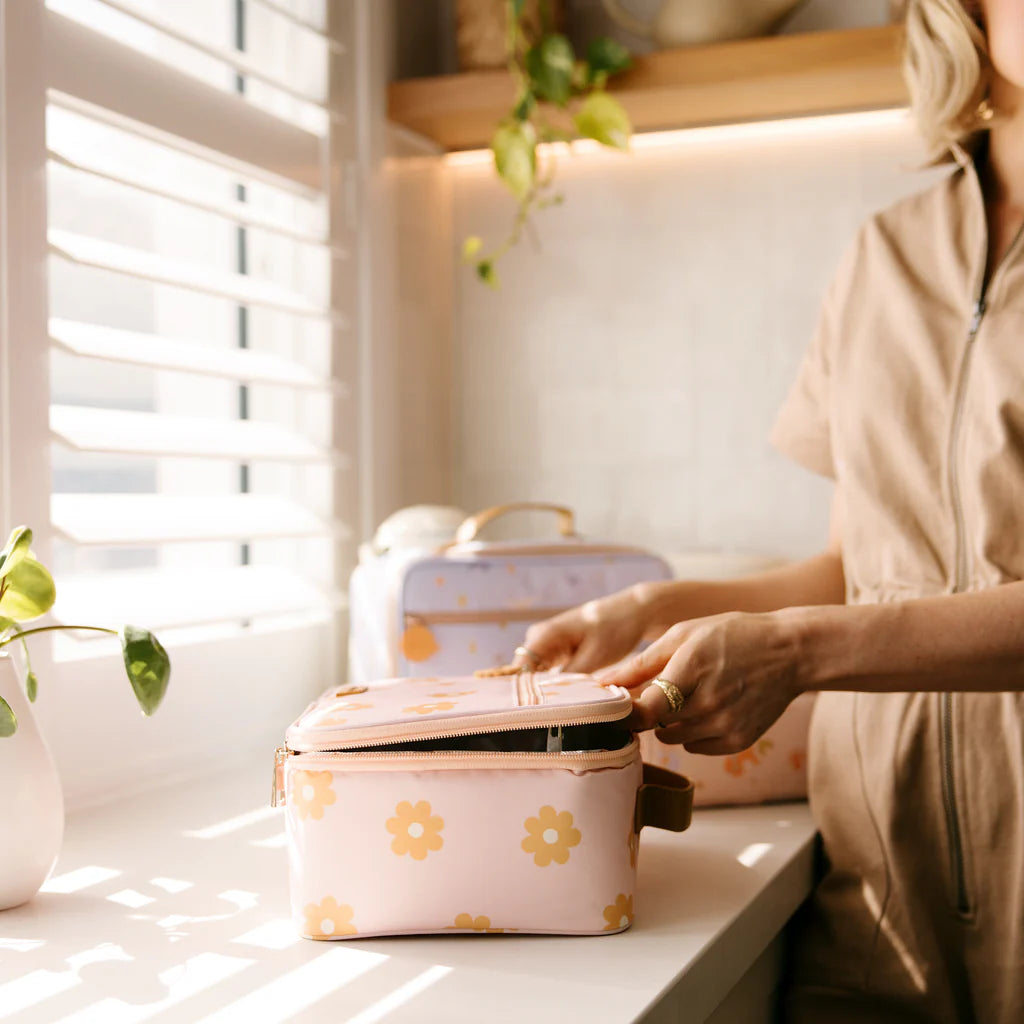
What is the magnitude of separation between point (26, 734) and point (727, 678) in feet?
1.49

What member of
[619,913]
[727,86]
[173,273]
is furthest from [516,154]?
[619,913]

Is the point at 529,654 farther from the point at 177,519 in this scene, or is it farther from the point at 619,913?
the point at 177,519

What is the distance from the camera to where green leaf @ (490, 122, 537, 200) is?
1.50m

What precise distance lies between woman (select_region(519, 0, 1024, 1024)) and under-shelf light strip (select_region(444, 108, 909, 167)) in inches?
17.6

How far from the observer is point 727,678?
773 millimetres

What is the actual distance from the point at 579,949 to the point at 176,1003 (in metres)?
0.23

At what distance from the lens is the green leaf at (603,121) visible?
4.75 feet

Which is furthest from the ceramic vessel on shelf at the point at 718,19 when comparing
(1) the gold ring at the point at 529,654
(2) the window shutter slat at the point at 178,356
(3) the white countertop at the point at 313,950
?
(3) the white countertop at the point at 313,950

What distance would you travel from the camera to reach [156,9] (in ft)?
4.40

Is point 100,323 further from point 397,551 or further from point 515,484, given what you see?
point 515,484

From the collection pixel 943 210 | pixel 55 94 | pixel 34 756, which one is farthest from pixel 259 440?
pixel 943 210

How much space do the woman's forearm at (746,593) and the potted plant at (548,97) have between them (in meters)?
0.62

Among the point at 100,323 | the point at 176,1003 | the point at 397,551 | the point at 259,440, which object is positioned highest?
the point at 100,323

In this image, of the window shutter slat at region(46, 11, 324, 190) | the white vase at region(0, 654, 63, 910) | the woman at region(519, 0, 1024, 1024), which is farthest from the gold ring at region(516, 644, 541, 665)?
the window shutter slat at region(46, 11, 324, 190)
